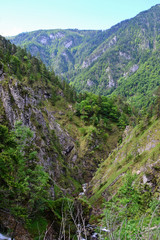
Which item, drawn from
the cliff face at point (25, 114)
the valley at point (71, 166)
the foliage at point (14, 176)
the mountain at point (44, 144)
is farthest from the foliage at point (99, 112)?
the foliage at point (14, 176)

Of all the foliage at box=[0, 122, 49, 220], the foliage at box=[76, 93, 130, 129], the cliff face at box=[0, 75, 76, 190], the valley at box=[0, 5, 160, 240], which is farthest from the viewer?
the foliage at box=[76, 93, 130, 129]

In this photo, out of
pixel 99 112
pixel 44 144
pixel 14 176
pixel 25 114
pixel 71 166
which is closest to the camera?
pixel 14 176

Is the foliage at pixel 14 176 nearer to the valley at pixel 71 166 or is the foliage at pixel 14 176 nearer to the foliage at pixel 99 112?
the valley at pixel 71 166

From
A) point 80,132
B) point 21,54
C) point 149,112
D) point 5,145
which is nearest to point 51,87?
point 21,54

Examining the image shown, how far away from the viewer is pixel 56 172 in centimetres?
4453

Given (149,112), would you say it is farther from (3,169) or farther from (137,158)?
(3,169)

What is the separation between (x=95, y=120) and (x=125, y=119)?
18.8 meters

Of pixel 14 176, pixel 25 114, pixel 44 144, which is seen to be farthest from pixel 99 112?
pixel 14 176

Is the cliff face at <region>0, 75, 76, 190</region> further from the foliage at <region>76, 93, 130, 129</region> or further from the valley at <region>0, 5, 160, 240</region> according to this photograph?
the foliage at <region>76, 93, 130, 129</region>

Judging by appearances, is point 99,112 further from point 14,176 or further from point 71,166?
point 14,176

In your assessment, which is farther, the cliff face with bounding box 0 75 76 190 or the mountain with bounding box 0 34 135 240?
the cliff face with bounding box 0 75 76 190

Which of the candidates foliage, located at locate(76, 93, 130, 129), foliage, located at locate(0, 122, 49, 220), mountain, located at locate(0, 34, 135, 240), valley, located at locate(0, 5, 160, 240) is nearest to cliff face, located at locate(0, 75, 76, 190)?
mountain, located at locate(0, 34, 135, 240)

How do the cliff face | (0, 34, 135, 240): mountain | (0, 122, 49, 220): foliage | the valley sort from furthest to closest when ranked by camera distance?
the cliff face → (0, 34, 135, 240): mountain → the valley → (0, 122, 49, 220): foliage

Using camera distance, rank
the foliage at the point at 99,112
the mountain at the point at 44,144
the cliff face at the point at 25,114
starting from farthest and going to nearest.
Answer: the foliage at the point at 99,112 < the cliff face at the point at 25,114 < the mountain at the point at 44,144
